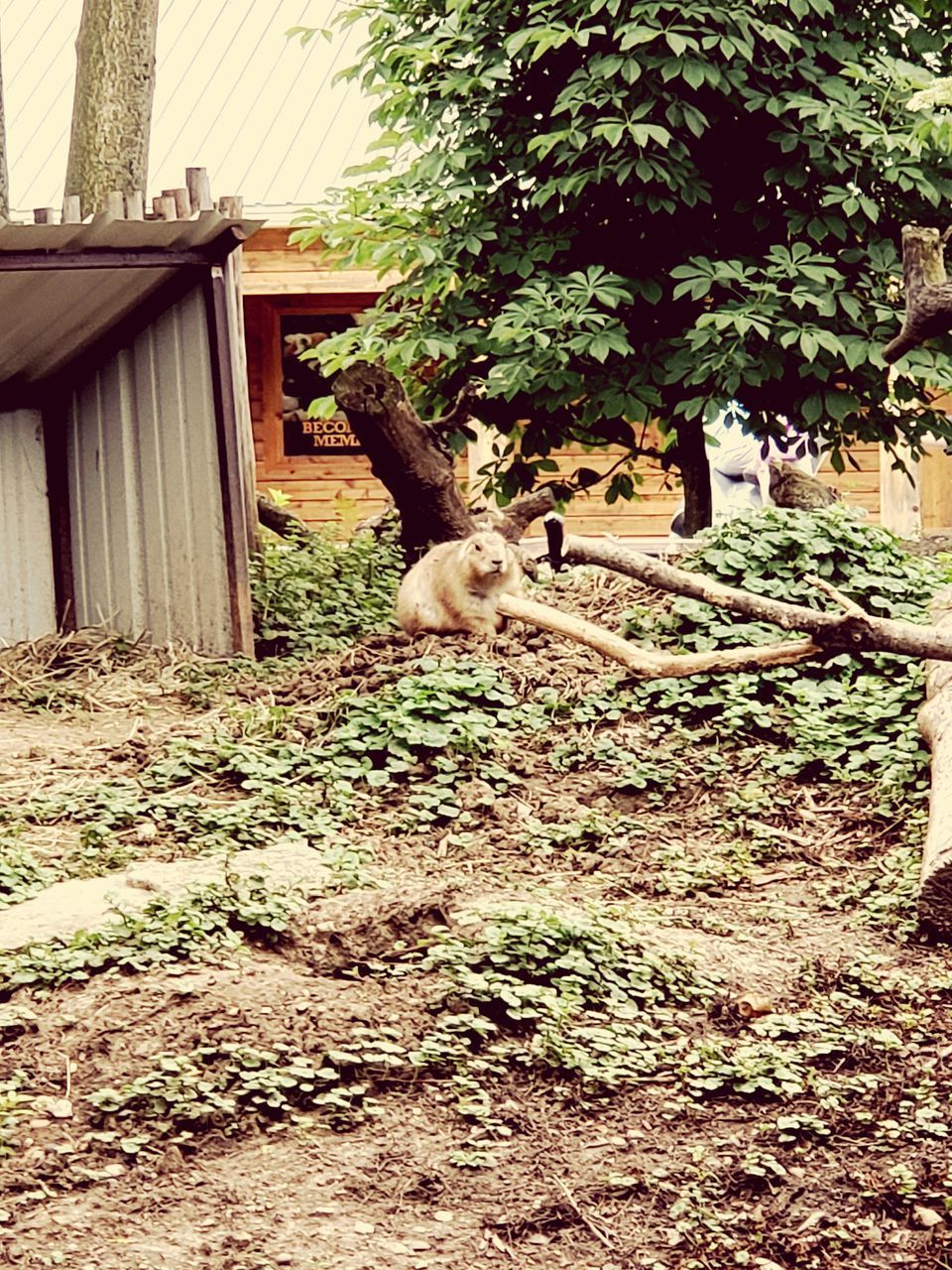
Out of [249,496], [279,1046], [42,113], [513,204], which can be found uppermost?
[42,113]

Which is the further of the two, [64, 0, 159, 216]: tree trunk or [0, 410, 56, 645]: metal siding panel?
[64, 0, 159, 216]: tree trunk

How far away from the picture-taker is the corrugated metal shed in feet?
30.3

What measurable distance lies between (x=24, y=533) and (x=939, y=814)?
6.59m

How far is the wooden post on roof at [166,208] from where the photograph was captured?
9.28 meters

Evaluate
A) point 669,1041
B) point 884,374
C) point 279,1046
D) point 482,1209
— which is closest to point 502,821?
point 669,1041

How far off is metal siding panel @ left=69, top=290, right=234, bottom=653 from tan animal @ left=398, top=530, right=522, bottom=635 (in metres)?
1.46

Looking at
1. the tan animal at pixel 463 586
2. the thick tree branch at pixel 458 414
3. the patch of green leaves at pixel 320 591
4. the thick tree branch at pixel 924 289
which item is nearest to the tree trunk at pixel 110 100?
the patch of green leaves at pixel 320 591

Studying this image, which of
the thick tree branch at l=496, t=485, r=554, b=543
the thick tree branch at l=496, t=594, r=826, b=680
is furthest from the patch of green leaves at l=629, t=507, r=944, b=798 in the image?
the thick tree branch at l=496, t=485, r=554, b=543

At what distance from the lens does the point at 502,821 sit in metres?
6.91

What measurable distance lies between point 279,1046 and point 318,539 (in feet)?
25.0

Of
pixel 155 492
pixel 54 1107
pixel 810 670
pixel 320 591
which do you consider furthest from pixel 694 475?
pixel 54 1107

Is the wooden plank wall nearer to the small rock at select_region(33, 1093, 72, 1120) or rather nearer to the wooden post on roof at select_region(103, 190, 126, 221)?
the wooden post on roof at select_region(103, 190, 126, 221)

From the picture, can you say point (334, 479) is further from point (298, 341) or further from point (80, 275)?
point (80, 275)

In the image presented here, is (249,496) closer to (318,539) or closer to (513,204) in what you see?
(318,539)
